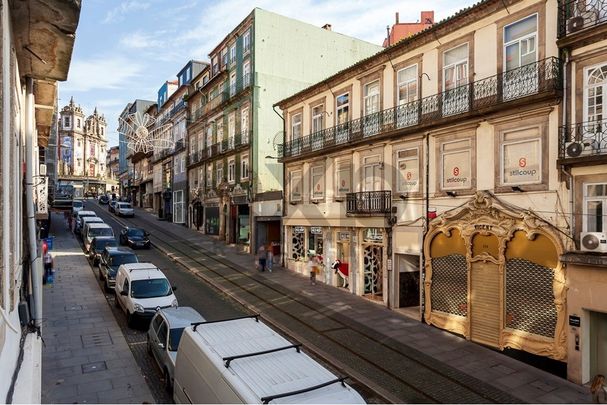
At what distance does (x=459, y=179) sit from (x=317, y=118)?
11.0 metres

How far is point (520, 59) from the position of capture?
14750 mm

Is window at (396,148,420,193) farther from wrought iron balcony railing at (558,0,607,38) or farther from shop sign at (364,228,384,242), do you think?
wrought iron balcony railing at (558,0,607,38)

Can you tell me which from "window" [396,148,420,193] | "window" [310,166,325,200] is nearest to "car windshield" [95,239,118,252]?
"window" [310,166,325,200]

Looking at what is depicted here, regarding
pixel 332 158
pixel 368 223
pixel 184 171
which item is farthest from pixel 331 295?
pixel 184 171

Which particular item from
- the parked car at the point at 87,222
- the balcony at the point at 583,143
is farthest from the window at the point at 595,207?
the parked car at the point at 87,222

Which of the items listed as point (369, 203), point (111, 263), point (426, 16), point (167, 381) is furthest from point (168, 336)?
point (426, 16)

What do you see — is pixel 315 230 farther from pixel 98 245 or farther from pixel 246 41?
pixel 246 41

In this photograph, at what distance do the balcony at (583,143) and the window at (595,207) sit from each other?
798mm

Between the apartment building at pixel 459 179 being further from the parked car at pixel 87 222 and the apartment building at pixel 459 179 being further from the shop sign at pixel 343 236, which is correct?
the parked car at pixel 87 222

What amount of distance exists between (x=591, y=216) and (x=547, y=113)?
137 inches

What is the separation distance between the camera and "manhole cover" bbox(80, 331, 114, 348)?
13873 mm

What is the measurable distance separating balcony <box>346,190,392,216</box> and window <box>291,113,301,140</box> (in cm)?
720

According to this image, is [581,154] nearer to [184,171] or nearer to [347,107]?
[347,107]

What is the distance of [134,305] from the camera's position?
1540 cm
